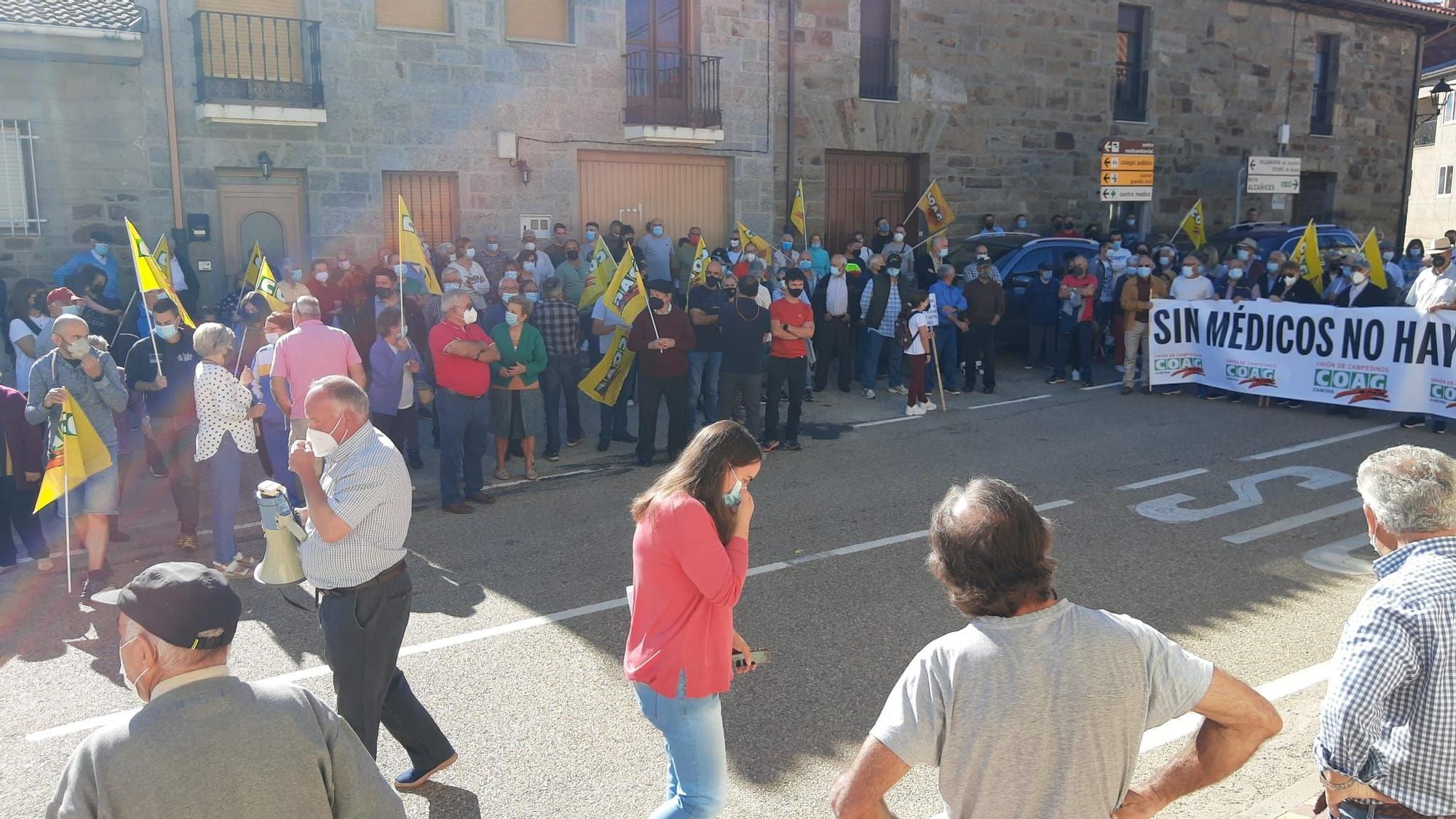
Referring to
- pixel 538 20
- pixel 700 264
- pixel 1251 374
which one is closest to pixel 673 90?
pixel 538 20

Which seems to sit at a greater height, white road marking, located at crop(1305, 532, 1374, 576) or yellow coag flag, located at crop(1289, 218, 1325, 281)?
yellow coag flag, located at crop(1289, 218, 1325, 281)

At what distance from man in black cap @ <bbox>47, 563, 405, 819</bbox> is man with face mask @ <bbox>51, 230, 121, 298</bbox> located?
40.2ft

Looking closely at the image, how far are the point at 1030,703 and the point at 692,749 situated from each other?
4.98 ft

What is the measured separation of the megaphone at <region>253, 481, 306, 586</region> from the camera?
15.1 feet

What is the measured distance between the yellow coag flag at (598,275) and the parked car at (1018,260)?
659cm

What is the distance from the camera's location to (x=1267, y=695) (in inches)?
224

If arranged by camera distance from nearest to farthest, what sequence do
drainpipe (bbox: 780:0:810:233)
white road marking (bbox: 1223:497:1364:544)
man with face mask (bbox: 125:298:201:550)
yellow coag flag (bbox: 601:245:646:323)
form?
man with face mask (bbox: 125:298:201:550), white road marking (bbox: 1223:497:1364:544), yellow coag flag (bbox: 601:245:646:323), drainpipe (bbox: 780:0:810:233)

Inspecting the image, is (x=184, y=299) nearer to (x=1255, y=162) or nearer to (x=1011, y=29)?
(x=1011, y=29)

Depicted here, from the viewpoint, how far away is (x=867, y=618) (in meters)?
6.88

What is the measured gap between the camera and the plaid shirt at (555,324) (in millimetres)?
11711

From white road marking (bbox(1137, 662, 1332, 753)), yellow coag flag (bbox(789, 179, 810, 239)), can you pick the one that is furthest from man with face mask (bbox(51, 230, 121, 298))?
white road marking (bbox(1137, 662, 1332, 753))

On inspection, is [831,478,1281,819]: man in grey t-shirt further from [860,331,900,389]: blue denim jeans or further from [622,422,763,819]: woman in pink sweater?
[860,331,900,389]: blue denim jeans

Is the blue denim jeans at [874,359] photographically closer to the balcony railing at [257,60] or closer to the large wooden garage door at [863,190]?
the large wooden garage door at [863,190]

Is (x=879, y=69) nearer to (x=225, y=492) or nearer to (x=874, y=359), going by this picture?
(x=874, y=359)
